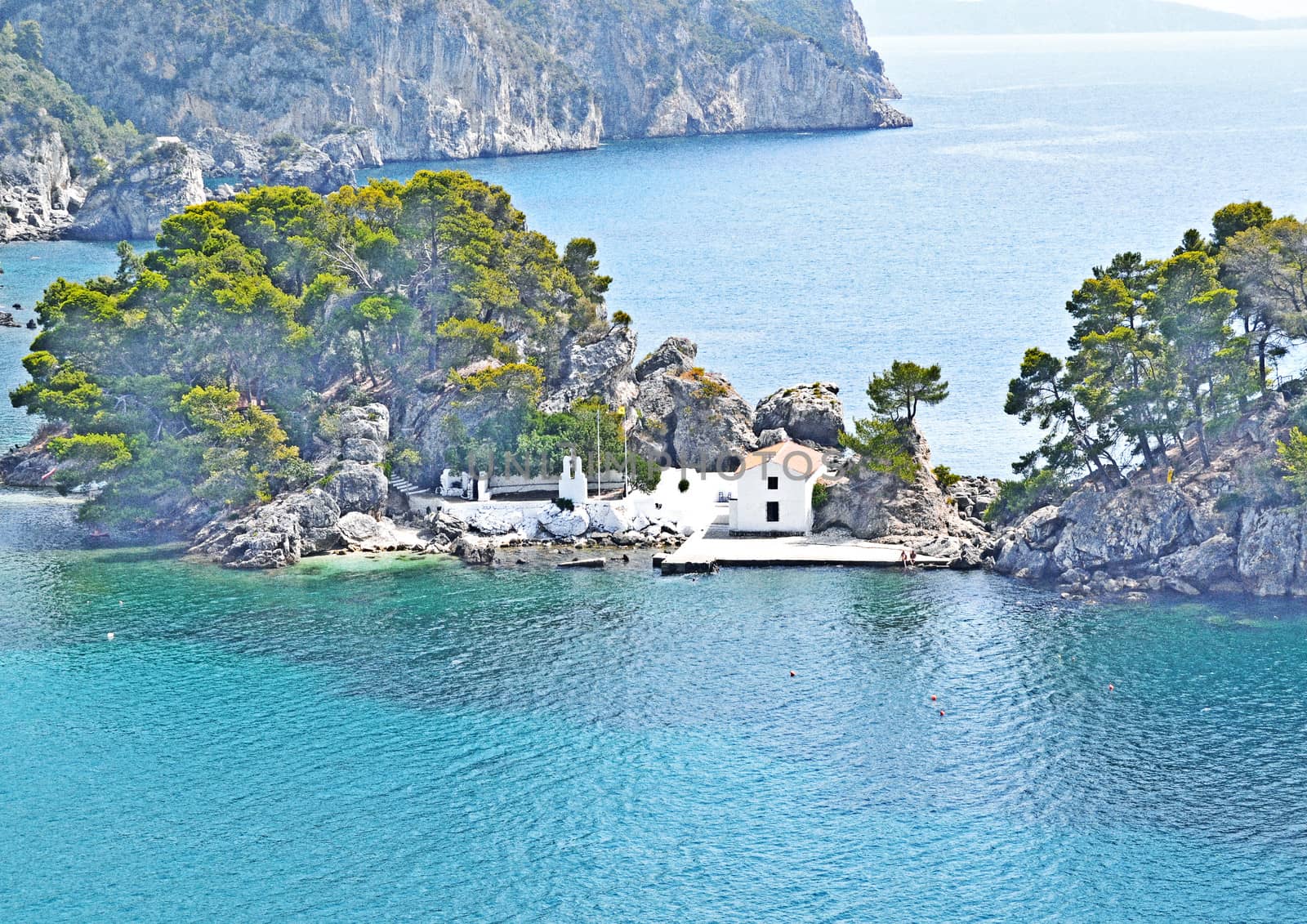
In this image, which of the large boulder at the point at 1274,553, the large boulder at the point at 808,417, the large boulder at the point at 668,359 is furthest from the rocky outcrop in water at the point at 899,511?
the large boulder at the point at 668,359

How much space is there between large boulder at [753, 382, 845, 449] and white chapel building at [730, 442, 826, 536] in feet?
25.4

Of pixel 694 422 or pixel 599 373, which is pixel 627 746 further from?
pixel 599 373

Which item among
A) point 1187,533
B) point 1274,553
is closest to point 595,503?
point 1187,533

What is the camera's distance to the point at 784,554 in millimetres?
77312

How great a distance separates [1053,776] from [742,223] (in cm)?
13861

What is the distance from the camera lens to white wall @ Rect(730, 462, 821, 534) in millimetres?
80062

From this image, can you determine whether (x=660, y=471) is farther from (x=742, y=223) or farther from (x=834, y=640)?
(x=742, y=223)

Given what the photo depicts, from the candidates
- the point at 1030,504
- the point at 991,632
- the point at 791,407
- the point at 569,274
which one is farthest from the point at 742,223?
the point at 991,632

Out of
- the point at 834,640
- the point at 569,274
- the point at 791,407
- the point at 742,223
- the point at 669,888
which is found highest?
the point at 742,223

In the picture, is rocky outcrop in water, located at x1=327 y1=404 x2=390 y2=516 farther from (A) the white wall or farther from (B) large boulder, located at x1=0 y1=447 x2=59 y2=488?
(B) large boulder, located at x1=0 y1=447 x2=59 y2=488

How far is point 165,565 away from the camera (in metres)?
78.2

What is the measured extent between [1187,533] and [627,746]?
102 feet

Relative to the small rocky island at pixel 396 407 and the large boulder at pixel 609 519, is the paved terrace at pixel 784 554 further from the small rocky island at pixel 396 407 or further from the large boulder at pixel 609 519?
the large boulder at pixel 609 519

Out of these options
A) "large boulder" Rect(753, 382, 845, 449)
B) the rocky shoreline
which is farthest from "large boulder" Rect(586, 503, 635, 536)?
"large boulder" Rect(753, 382, 845, 449)
